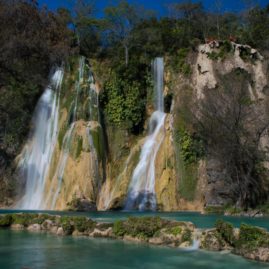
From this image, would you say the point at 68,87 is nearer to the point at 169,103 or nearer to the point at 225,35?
the point at 169,103

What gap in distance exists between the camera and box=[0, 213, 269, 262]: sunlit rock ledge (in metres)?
13.3

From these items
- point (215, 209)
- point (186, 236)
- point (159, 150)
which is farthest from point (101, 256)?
point (159, 150)

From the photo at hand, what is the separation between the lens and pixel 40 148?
130ft

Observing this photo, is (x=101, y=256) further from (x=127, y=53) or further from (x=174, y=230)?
(x=127, y=53)

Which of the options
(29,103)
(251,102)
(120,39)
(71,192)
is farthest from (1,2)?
(120,39)

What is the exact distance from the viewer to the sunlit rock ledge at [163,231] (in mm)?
13320

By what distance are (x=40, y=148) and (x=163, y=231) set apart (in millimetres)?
25504

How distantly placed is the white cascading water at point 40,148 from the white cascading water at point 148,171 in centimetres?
760

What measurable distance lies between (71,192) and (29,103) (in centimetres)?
1206

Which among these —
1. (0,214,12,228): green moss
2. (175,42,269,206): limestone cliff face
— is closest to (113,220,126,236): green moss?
(0,214,12,228): green moss

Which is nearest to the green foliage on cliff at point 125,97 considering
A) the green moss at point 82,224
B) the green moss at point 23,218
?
the green moss at point 23,218

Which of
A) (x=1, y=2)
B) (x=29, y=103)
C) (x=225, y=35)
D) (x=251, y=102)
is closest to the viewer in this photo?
(x=1, y=2)

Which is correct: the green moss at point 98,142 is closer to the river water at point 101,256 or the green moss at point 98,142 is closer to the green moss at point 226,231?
the river water at point 101,256

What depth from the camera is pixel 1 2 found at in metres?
20.1
